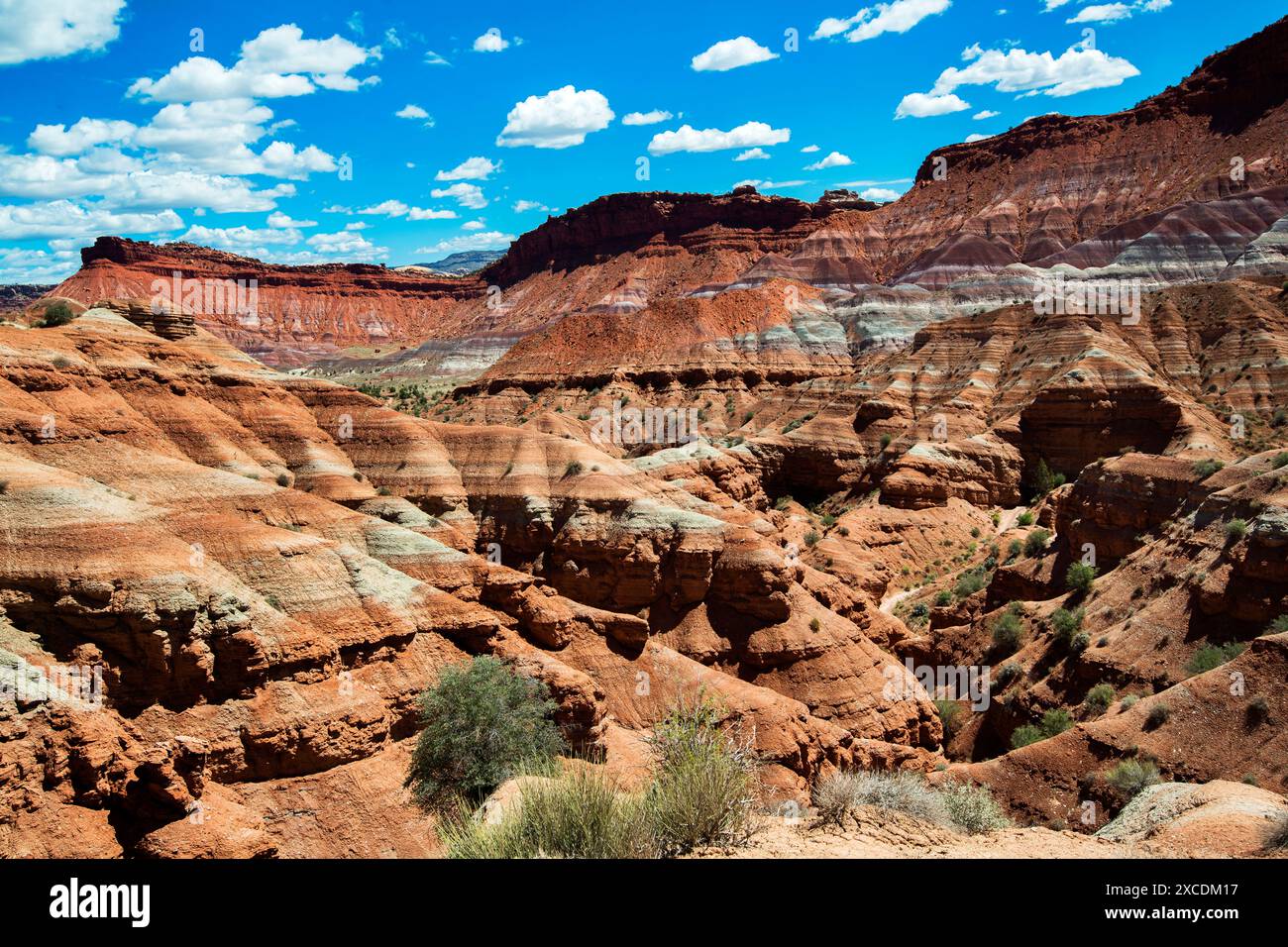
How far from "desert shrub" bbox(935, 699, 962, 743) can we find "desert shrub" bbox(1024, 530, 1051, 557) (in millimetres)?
10862

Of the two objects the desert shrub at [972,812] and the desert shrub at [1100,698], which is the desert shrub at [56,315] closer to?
the desert shrub at [972,812]

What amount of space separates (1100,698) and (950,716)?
644 cm

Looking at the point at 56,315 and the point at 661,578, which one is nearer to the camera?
the point at 661,578

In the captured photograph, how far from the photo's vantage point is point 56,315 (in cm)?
3266

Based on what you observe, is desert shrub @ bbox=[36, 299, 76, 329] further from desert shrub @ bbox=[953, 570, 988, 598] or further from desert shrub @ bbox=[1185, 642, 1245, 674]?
desert shrub @ bbox=[1185, 642, 1245, 674]

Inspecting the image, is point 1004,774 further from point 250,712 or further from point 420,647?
point 250,712

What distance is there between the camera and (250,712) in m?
17.9

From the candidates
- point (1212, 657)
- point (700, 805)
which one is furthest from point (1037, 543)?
point (700, 805)

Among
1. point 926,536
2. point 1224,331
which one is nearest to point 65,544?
point 926,536

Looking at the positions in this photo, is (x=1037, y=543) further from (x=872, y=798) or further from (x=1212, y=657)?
(x=872, y=798)

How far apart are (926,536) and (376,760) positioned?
38.4m

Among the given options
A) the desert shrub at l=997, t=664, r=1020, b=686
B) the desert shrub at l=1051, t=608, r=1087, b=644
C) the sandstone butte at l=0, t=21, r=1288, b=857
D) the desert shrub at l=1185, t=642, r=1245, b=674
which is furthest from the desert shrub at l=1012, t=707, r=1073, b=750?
the desert shrub at l=1185, t=642, r=1245, b=674

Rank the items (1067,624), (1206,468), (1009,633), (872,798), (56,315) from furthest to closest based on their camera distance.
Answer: (1206,468), (56,315), (1009,633), (1067,624), (872,798)

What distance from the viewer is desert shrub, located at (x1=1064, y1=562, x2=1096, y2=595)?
3209 cm
